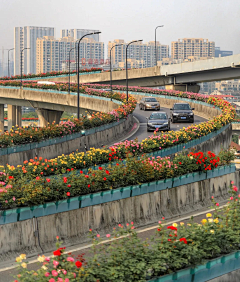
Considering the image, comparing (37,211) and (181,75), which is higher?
(181,75)

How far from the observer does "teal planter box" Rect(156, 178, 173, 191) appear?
18422 mm

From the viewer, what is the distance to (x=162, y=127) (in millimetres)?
35750

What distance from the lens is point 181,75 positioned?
76.1 meters

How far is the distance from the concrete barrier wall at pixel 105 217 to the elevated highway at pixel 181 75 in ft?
139

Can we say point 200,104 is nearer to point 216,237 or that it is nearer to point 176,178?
point 176,178

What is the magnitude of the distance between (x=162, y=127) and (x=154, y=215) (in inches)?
726

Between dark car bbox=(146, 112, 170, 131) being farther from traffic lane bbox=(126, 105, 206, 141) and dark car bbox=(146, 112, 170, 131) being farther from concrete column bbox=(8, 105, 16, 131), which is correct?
concrete column bbox=(8, 105, 16, 131)

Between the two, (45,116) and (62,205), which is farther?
(45,116)

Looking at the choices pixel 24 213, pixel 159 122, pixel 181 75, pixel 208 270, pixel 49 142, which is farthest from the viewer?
pixel 181 75

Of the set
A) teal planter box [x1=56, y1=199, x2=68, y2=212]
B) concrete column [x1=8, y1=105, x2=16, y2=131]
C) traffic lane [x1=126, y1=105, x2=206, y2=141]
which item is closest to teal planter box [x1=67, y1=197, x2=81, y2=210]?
teal planter box [x1=56, y1=199, x2=68, y2=212]

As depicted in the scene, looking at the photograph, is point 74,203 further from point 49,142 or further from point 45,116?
point 45,116

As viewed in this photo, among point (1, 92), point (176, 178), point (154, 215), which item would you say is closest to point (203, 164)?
point (176, 178)

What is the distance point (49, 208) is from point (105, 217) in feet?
6.63

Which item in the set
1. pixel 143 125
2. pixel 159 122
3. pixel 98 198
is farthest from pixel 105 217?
pixel 143 125
